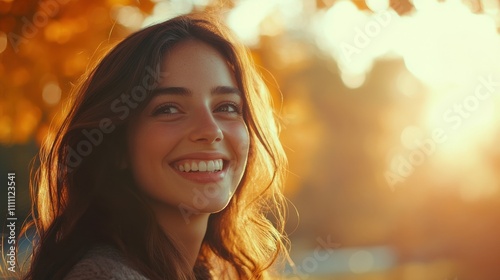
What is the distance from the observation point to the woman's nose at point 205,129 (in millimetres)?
1448

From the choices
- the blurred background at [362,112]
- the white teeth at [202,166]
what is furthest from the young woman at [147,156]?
the blurred background at [362,112]

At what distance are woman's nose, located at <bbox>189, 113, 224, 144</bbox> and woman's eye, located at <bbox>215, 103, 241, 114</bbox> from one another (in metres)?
0.09

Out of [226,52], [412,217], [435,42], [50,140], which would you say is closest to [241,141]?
[226,52]

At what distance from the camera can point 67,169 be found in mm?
1491

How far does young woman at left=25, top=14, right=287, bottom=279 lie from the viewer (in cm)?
140

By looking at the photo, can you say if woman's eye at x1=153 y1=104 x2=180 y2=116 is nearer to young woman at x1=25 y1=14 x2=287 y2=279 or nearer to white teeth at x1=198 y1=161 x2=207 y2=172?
young woman at x1=25 y1=14 x2=287 y2=279

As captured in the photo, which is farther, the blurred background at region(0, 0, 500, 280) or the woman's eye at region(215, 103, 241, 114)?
the blurred background at region(0, 0, 500, 280)

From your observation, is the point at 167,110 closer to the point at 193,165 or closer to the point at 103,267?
the point at 193,165

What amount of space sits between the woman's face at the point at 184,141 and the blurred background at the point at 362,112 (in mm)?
1221

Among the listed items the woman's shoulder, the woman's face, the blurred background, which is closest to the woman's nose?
the woman's face

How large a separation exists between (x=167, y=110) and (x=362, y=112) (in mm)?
3293

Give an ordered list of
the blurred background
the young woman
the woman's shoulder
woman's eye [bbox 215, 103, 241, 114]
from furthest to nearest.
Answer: the blurred background → woman's eye [bbox 215, 103, 241, 114] → the young woman → the woman's shoulder

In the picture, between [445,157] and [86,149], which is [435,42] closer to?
[445,157]

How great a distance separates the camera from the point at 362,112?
4617 millimetres
